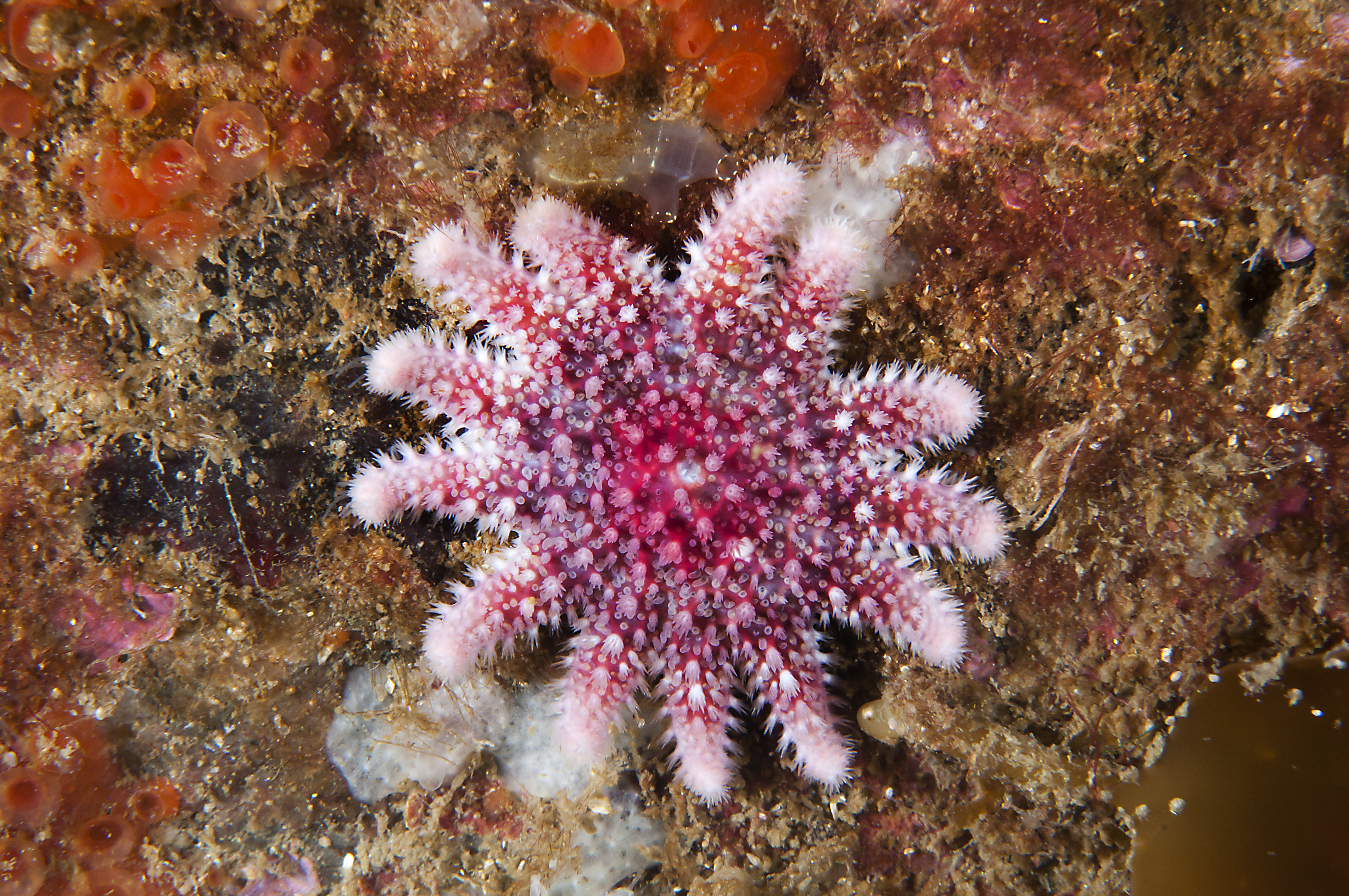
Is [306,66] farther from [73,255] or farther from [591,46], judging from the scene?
[73,255]

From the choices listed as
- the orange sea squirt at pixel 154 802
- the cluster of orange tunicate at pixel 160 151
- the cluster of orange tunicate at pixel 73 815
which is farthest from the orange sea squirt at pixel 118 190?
the orange sea squirt at pixel 154 802

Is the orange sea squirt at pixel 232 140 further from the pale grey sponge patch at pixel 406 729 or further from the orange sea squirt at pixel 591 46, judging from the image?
the pale grey sponge patch at pixel 406 729

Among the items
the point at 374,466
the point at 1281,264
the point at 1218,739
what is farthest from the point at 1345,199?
the point at 374,466

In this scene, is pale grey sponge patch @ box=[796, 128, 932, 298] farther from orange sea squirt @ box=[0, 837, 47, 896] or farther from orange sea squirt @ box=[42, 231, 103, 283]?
orange sea squirt @ box=[0, 837, 47, 896]

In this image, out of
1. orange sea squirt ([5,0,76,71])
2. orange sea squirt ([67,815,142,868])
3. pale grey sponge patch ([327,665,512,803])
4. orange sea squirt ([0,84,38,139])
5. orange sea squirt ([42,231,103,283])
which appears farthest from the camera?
pale grey sponge patch ([327,665,512,803])

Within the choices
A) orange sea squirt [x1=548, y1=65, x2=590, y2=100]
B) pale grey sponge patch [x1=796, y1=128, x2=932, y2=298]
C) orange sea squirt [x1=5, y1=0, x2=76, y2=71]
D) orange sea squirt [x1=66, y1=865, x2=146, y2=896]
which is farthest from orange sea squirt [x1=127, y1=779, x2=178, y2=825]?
pale grey sponge patch [x1=796, y1=128, x2=932, y2=298]

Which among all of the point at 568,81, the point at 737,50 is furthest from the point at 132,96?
the point at 737,50

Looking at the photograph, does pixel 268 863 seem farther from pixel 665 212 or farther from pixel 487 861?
pixel 665 212

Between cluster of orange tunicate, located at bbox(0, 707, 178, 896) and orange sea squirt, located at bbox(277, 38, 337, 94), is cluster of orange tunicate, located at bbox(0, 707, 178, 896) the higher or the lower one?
the lower one
